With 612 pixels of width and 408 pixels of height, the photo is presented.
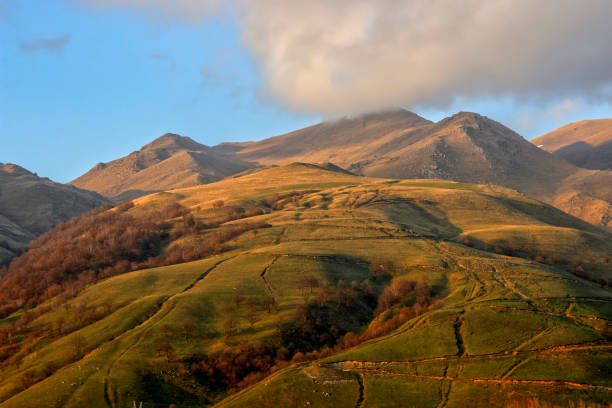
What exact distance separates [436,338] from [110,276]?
312ft

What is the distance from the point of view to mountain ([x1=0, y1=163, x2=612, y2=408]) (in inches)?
1811

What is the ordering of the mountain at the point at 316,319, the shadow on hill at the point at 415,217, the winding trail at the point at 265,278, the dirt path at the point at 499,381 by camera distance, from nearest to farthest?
1. the dirt path at the point at 499,381
2. the mountain at the point at 316,319
3. the winding trail at the point at 265,278
4. the shadow on hill at the point at 415,217

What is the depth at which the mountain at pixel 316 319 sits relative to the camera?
151 feet

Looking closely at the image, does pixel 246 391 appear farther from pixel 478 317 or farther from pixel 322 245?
pixel 322 245

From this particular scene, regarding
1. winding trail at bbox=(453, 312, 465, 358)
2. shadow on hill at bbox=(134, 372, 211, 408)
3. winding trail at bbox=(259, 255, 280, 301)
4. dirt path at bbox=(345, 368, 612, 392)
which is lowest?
shadow on hill at bbox=(134, 372, 211, 408)

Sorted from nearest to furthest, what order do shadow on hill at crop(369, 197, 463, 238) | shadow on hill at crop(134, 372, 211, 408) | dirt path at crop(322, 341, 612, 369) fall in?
dirt path at crop(322, 341, 612, 369), shadow on hill at crop(134, 372, 211, 408), shadow on hill at crop(369, 197, 463, 238)

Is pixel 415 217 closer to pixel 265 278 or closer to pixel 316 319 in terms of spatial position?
pixel 265 278

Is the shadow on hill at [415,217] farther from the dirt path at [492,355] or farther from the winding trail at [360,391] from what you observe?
the winding trail at [360,391]

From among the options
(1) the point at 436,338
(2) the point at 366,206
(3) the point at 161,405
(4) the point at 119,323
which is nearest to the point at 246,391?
(3) the point at 161,405

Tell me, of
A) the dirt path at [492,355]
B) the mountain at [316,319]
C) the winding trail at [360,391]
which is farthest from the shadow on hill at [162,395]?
the winding trail at [360,391]

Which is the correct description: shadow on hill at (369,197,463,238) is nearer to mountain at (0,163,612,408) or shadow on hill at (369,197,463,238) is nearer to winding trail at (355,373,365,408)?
mountain at (0,163,612,408)

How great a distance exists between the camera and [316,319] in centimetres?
7862

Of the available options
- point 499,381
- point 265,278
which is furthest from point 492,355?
point 265,278

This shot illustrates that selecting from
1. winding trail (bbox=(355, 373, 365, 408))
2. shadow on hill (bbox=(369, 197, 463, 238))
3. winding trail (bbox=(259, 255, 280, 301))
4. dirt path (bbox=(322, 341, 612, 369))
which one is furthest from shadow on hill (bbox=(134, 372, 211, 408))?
shadow on hill (bbox=(369, 197, 463, 238))
